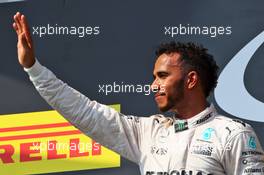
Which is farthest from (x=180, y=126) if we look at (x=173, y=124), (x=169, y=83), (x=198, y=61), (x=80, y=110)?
(x=80, y=110)

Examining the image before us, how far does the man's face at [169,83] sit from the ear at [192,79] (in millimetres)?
31

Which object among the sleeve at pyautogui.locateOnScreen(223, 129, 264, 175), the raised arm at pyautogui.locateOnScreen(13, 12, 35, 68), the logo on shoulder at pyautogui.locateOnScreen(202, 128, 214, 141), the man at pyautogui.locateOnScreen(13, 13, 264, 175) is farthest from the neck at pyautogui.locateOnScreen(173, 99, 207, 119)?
the raised arm at pyautogui.locateOnScreen(13, 12, 35, 68)

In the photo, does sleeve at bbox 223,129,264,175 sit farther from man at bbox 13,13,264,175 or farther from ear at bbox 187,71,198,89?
ear at bbox 187,71,198,89

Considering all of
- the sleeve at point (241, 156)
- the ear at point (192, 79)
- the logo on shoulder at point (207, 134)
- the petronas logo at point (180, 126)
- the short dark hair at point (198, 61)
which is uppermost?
the short dark hair at point (198, 61)

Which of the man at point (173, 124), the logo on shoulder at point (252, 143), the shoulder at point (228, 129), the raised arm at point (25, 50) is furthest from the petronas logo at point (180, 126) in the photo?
the raised arm at point (25, 50)

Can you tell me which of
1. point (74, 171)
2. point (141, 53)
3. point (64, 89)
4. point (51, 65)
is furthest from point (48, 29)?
point (64, 89)

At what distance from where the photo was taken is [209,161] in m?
2.67

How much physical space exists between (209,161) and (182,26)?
1.76 m

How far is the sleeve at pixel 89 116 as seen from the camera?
8.75ft

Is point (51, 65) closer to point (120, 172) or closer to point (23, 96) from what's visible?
point (23, 96)

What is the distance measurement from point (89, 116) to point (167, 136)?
12.3 inches

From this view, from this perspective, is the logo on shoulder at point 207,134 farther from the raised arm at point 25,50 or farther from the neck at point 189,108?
the raised arm at point 25,50

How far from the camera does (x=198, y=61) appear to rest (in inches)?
113

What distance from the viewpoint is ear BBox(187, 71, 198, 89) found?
2.83 meters
